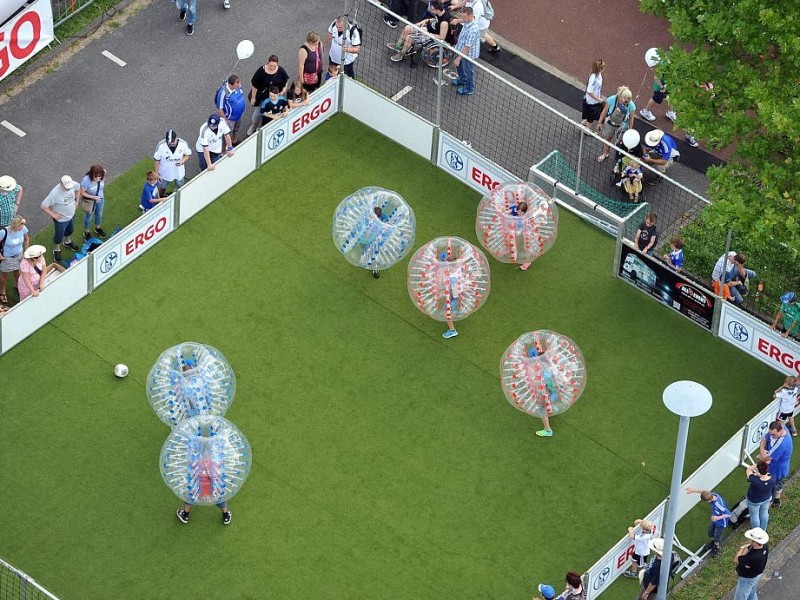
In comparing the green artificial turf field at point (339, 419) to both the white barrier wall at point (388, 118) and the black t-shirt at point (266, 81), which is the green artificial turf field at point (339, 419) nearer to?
the white barrier wall at point (388, 118)

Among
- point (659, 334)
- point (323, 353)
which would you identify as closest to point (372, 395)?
point (323, 353)

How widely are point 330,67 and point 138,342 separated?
699cm

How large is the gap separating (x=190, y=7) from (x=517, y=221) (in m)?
8.98

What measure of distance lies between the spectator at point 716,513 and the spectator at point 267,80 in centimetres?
1071

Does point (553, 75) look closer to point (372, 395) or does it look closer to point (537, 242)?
point (537, 242)

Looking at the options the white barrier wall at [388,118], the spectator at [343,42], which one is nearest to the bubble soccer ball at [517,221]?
the white barrier wall at [388,118]

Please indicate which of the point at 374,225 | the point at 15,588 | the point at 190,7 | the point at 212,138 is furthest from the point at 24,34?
the point at 15,588

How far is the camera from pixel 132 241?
1155 inches

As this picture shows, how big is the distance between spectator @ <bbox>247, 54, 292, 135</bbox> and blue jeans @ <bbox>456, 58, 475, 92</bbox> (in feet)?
11.6

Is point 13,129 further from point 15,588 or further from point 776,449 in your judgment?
point 776,449

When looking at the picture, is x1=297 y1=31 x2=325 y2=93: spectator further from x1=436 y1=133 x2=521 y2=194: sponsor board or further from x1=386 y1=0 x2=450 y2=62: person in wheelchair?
x1=436 y1=133 x2=521 y2=194: sponsor board

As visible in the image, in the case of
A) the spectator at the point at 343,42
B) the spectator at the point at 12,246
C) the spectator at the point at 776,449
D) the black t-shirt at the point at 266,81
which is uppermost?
the spectator at the point at 343,42

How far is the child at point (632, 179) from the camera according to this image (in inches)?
1217

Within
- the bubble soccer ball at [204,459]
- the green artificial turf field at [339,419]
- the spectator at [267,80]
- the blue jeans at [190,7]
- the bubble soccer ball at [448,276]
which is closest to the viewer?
the bubble soccer ball at [204,459]
